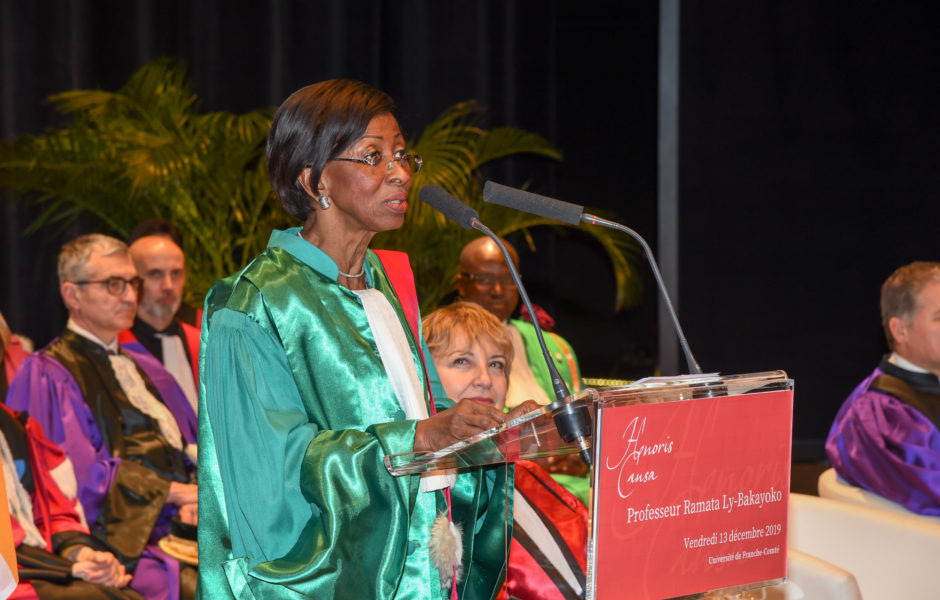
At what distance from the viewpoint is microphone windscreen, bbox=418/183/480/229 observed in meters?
1.70

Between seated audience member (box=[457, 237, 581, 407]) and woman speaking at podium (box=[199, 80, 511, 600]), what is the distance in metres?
2.52

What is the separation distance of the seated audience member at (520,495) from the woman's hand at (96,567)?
4.91ft

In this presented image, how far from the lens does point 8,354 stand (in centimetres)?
419

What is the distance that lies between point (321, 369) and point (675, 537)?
659mm

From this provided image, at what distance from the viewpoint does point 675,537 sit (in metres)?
1.43

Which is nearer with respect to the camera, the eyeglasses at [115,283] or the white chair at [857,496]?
the white chair at [857,496]

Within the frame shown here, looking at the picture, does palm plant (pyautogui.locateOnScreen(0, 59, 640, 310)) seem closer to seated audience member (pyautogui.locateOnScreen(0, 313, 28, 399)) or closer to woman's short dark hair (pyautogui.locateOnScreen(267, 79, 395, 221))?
seated audience member (pyautogui.locateOnScreen(0, 313, 28, 399))

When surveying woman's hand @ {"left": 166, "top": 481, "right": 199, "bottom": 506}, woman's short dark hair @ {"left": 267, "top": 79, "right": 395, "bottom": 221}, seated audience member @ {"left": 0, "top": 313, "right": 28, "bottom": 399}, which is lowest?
woman's hand @ {"left": 166, "top": 481, "right": 199, "bottom": 506}

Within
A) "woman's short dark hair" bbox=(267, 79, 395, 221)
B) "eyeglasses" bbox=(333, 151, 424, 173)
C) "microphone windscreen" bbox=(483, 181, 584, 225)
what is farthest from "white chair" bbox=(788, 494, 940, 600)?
"woman's short dark hair" bbox=(267, 79, 395, 221)

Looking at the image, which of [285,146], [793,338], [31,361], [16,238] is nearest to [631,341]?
[793,338]

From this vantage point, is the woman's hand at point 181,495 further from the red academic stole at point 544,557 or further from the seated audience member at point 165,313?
the red academic stole at point 544,557

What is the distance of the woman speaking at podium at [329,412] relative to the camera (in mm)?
1637

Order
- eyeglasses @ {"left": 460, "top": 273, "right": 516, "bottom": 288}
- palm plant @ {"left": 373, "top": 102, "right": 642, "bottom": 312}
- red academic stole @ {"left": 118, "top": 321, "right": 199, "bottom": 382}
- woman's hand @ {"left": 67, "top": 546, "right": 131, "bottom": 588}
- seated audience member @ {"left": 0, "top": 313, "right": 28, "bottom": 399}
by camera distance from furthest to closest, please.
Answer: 1. palm plant @ {"left": 373, "top": 102, "right": 642, "bottom": 312}
2. eyeglasses @ {"left": 460, "top": 273, "right": 516, "bottom": 288}
3. red academic stole @ {"left": 118, "top": 321, "right": 199, "bottom": 382}
4. seated audience member @ {"left": 0, "top": 313, "right": 28, "bottom": 399}
5. woman's hand @ {"left": 67, "top": 546, "right": 131, "bottom": 588}

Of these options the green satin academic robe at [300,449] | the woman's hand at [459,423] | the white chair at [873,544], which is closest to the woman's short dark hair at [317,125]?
the green satin academic robe at [300,449]
